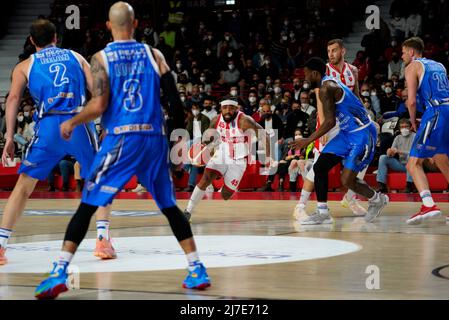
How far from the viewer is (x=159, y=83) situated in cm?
564

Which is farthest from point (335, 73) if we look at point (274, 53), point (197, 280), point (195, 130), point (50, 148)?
point (274, 53)

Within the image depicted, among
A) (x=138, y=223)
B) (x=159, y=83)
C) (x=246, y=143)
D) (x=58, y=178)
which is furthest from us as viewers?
(x=58, y=178)

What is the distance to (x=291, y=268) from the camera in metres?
6.46

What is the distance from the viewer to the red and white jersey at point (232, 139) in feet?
35.5

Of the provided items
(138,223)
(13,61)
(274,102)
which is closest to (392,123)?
(274,102)

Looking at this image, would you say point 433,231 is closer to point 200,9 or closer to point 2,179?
point 2,179

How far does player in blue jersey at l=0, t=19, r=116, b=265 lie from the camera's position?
6.78m

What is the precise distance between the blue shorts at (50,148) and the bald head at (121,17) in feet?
4.73

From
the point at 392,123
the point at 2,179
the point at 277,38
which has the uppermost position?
the point at 277,38

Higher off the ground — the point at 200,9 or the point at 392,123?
the point at 200,9

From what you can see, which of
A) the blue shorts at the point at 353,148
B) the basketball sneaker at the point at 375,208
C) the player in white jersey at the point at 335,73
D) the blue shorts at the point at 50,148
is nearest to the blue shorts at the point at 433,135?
the blue shorts at the point at 353,148

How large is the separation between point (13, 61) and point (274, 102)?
33.3 ft

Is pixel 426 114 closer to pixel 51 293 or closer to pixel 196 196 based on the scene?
pixel 196 196

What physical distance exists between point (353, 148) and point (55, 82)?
159 inches
